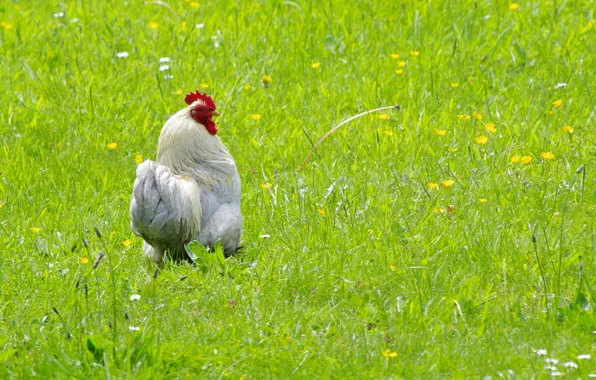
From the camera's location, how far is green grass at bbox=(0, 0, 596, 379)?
452 cm

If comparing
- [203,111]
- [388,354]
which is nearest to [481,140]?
[203,111]

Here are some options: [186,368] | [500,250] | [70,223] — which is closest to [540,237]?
[500,250]

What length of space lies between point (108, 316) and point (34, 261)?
75 cm

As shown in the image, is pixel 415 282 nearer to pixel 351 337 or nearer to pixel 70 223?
pixel 351 337

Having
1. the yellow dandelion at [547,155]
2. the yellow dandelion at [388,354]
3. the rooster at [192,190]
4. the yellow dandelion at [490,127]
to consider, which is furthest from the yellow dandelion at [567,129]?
the yellow dandelion at [388,354]

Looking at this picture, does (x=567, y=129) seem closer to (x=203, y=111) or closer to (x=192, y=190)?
(x=203, y=111)

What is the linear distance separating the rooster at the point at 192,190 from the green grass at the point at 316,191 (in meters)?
0.17

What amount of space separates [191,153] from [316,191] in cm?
102

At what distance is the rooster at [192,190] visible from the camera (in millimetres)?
5039

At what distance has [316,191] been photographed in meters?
6.12

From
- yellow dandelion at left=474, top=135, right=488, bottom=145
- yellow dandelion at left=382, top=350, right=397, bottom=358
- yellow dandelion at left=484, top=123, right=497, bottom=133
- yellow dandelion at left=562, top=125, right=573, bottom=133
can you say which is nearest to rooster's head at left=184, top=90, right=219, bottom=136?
yellow dandelion at left=382, top=350, right=397, bottom=358

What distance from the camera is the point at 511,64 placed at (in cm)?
754

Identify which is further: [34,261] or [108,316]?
[34,261]

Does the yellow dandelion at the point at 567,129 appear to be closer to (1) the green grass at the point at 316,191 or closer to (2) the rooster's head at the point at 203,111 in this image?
(1) the green grass at the point at 316,191
